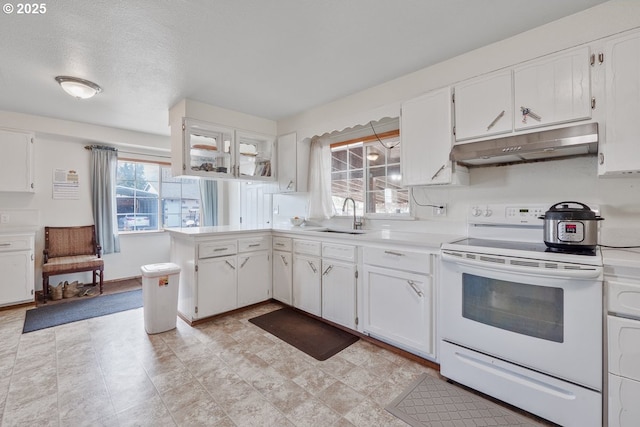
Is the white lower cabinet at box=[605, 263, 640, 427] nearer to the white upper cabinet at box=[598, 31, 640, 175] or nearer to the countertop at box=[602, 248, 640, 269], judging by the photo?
the countertop at box=[602, 248, 640, 269]

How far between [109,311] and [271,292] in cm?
185

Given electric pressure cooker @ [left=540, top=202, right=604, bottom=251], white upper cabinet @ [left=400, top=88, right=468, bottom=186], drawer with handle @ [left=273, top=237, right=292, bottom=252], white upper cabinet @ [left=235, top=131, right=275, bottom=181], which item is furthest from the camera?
white upper cabinet @ [left=235, top=131, right=275, bottom=181]

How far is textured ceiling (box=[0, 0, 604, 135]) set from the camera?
1726 mm

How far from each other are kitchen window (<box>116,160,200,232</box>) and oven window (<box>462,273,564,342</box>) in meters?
4.82

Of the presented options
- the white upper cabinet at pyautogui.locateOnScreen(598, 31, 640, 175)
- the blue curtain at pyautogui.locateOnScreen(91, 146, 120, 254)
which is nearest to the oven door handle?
the white upper cabinet at pyautogui.locateOnScreen(598, 31, 640, 175)

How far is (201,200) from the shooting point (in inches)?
211

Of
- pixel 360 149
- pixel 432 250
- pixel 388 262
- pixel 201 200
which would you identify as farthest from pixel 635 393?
pixel 201 200

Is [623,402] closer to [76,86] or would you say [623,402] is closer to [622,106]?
[622,106]

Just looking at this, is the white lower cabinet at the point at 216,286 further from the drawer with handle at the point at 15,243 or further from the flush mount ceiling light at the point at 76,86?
the drawer with handle at the point at 15,243

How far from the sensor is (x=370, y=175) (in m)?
3.31

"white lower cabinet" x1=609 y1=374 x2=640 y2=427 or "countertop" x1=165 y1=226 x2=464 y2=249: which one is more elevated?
"countertop" x1=165 y1=226 x2=464 y2=249

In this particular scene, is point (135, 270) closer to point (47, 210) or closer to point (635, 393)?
point (47, 210)

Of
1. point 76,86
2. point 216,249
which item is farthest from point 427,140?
point 76,86

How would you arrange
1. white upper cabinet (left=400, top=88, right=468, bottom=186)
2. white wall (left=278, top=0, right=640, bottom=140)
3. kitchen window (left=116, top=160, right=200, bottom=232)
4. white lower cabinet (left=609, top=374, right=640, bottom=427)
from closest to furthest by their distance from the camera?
white lower cabinet (left=609, top=374, right=640, bottom=427)
white wall (left=278, top=0, right=640, bottom=140)
white upper cabinet (left=400, top=88, right=468, bottom=186)
kitchen window (left=116, top=160, right=200, bottom=232)
